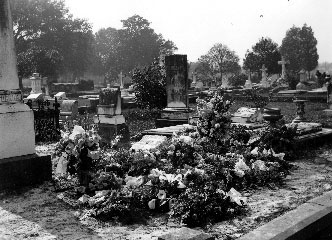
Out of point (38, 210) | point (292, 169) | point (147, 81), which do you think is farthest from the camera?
point (147, 81)

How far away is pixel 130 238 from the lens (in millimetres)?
4102

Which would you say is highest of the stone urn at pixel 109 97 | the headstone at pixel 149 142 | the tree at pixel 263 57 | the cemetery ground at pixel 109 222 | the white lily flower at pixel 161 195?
the tree at pixel 263 57

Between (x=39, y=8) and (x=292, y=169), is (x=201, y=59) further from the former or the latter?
(x=292, y=169)

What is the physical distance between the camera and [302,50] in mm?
74812

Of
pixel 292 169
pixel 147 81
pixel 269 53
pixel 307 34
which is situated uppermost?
pixel 307 34

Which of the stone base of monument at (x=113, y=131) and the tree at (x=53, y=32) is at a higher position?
the tree at (x=53, y=32)

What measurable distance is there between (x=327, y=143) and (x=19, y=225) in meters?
8.44

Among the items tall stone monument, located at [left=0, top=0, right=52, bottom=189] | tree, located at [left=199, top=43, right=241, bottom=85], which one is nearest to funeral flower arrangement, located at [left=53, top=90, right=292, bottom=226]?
tall stone monument, located at [left=0, top=0, right=52, bottom=189]

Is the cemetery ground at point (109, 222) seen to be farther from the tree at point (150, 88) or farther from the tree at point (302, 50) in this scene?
the tree at point (302, 50)

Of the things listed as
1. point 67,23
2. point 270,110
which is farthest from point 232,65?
point 270,110

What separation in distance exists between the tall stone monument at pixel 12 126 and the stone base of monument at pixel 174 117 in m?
7.38

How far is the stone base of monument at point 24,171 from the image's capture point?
19.0 ft

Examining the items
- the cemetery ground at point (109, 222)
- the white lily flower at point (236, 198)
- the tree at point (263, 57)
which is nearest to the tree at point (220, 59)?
the tree at point (263, 57)

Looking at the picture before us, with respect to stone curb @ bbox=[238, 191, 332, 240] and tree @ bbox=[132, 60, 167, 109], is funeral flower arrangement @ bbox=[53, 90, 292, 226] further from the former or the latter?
tree @ bbox=[132, 60, 167, 109]
